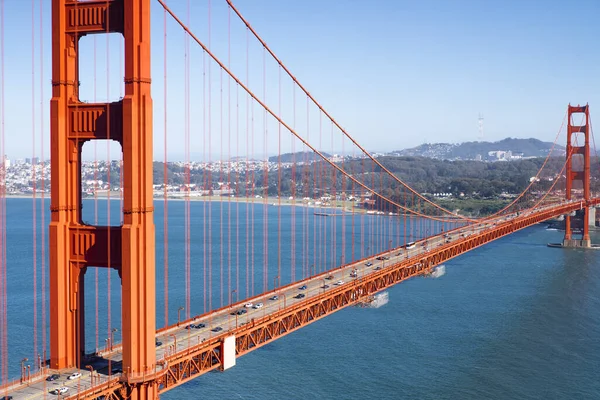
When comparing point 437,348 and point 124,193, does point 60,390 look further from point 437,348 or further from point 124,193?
point 437,348

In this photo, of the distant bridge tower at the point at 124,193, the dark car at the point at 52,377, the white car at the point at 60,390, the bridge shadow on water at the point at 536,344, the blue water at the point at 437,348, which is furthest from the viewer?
the bridge shadow on water at the point at 536,344

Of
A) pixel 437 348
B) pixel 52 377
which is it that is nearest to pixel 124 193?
pixel 52 377

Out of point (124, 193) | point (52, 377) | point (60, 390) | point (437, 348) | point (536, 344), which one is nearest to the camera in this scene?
point (60, 390)

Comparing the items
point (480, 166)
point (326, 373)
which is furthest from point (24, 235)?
point (480, 166)

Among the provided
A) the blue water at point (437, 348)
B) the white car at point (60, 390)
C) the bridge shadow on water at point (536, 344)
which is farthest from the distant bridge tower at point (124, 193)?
the bridge shadow on water at point (536, 344)

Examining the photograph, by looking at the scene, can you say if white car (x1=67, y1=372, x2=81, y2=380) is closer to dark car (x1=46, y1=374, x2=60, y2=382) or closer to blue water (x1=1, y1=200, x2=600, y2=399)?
dark car (x1=46, y1=374, x2=60, y2=382)

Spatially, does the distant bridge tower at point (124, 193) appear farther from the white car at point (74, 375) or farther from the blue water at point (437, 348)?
the blue water at point (437, 348)

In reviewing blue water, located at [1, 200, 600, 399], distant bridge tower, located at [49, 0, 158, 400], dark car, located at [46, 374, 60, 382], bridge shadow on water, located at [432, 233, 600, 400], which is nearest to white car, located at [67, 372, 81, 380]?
dark car, located at [46, 374, 60, 382]
